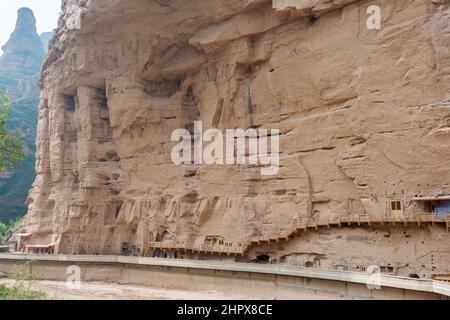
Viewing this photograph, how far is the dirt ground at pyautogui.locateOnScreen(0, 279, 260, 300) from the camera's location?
18.5 m

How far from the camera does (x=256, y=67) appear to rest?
23.6 metres

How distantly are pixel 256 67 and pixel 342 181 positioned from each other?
8.79 metres

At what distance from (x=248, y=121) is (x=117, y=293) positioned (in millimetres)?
11535

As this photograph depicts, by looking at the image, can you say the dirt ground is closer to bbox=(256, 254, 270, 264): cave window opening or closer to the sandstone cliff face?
bbox=(256, 254, 270, 264): cave window opening

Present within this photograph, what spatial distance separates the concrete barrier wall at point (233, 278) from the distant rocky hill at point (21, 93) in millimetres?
29915

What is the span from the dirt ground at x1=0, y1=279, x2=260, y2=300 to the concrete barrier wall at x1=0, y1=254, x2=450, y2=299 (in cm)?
71

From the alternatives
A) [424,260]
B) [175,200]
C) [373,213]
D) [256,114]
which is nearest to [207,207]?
[175,200]

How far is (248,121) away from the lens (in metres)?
23.3

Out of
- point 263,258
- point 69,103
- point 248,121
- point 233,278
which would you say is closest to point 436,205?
point 263,258

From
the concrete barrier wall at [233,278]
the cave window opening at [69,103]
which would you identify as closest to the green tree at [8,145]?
the concrete barrier wall at [233,278]

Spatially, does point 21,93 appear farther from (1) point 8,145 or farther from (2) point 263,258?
(2) point 263,258

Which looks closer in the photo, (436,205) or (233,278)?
(436,205)

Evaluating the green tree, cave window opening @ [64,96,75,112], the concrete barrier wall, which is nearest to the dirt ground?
the concrete barrier wall

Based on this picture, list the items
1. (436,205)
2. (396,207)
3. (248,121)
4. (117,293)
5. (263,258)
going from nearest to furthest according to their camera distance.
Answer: (436,205) < (396,207) < (117,293) < (263,258) < (248,121)
